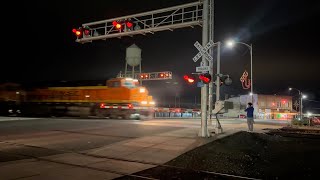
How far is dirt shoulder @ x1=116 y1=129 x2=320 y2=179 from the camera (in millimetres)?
7594

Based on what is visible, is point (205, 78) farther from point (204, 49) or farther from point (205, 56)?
point (204, 49)

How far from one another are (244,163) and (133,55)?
49.9 meters

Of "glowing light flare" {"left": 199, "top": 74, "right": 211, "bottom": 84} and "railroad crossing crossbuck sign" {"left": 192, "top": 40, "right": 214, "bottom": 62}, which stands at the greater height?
"railroad crossing crossbuck sign" {"left": 192, "top": 40, "right": 214, "bottom": 62}

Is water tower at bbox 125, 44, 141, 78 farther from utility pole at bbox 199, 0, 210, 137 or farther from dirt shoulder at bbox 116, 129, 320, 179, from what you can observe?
dirt shoulder at bbox 116, 129, 320, 179

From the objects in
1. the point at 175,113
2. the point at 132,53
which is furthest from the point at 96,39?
the point at 132,53

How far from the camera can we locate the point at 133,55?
57500mm

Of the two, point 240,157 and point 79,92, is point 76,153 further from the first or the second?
point 79,92

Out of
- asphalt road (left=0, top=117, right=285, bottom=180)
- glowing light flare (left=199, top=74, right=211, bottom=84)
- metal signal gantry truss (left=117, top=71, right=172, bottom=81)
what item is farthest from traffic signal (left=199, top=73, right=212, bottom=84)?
metal signal gantry truss (left=117, top=71, right=172, bottom=81)

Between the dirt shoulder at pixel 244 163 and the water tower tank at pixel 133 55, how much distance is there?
4613 cm

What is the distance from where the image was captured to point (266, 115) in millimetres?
50781

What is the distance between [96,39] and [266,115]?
126 ft

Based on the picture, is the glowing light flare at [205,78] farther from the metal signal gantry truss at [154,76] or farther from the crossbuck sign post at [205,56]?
the metal signal gantry truss at [154,76]

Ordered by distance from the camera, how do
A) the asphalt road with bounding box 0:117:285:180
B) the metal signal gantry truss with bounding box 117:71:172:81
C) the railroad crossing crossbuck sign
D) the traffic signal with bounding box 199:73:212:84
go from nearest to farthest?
1. the asphalt road with bounding box 0:117:285:180
2. the traffic signal with bounding box 199:73:212:84
3. the railroad crossing crossbuck sign
4. the metal signal gantry truss with bounding box 117:71:172:81

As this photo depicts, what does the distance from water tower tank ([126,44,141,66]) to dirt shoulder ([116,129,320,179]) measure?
151ft
